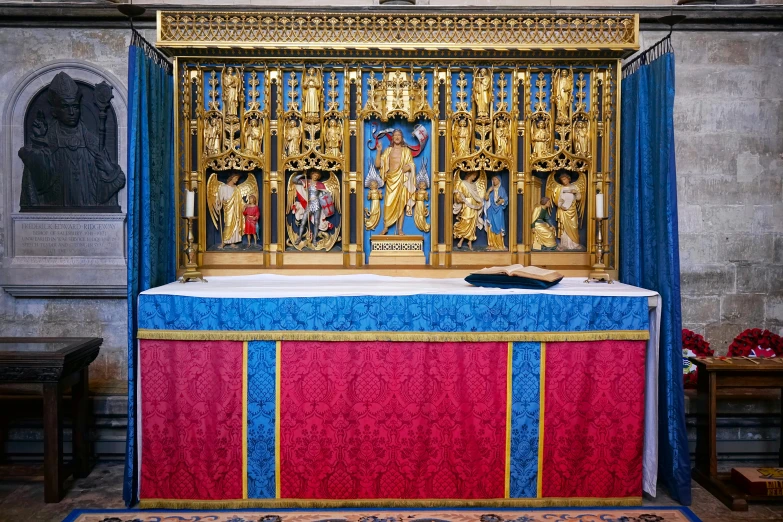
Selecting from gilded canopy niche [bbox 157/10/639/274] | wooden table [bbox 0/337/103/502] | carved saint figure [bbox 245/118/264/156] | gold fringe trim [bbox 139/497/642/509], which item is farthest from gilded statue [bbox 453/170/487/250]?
wooden table [bbox 0/337/103/502]

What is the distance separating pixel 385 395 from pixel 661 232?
225 cm

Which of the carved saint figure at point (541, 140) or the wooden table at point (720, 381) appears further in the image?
the carved saint figure at point (541, 140)

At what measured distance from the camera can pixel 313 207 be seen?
16.7 feet

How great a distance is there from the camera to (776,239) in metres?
5.48

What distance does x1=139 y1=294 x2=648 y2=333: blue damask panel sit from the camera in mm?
3969

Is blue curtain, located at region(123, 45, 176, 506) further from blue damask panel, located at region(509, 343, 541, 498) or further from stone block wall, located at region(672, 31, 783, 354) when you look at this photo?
stone block wall, located at region(672, 31, 783, 354)

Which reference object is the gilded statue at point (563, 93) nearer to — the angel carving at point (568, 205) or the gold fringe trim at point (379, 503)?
the angel carving at point (568, 205)

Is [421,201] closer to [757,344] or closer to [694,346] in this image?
[694,346]

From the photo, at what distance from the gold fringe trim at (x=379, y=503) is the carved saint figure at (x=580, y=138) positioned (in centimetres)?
276

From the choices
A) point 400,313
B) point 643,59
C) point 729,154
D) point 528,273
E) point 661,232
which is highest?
point 643,59

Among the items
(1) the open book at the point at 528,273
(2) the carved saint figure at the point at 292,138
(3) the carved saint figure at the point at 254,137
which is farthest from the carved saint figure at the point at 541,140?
(3) the carved saint figure at the point at 254,137

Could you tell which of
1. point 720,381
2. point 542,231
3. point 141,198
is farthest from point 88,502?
point 720,381

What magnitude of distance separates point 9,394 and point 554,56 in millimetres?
4846

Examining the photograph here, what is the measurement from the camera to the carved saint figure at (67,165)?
5.28 metres
